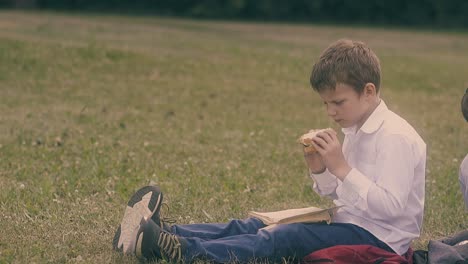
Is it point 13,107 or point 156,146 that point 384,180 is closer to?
point 156,146

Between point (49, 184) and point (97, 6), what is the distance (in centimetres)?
2563

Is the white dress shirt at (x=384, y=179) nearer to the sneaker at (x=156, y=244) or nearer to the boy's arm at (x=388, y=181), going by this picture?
the boy's arm at (x=388, y=181)

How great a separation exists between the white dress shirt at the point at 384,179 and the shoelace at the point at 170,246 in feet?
2.75

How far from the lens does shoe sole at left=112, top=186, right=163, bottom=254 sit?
4406 mm

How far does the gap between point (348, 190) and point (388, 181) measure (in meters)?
0.21

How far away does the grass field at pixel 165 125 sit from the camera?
5.68 meters

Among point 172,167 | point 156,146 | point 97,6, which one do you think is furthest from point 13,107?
point 97,6

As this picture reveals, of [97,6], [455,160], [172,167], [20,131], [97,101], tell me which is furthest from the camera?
[97,6]

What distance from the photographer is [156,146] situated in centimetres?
818

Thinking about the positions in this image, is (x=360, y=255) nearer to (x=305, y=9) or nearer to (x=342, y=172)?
(x=342, y=172)

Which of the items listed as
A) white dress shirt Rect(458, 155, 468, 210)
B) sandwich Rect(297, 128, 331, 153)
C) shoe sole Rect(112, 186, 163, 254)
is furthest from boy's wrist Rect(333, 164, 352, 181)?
shoe sole Rect(112, 186, 163, 254)

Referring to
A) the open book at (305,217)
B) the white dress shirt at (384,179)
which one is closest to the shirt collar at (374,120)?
the white dress shirt at (384,179)

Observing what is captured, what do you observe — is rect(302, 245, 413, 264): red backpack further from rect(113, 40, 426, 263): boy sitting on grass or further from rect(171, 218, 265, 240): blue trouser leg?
rect(171, 218, 265, 240): blue trouser leg

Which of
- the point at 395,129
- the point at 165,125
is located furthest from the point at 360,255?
the point at 165,125
